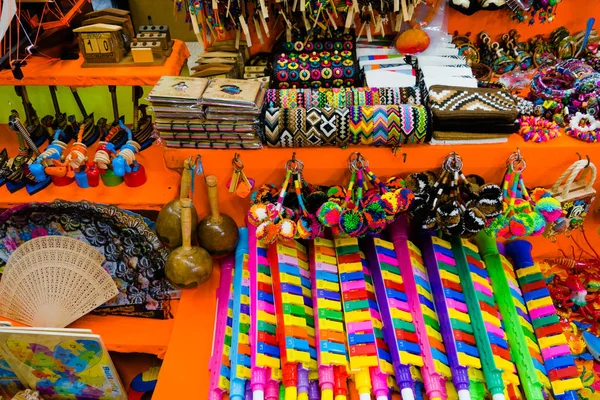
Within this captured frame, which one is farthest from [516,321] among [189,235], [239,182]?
[189,235]

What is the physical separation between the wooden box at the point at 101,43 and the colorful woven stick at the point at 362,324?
1201 mm

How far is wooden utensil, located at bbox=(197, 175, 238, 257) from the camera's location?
191 centimetres

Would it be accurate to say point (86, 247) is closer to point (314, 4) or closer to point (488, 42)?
point (314, 4)

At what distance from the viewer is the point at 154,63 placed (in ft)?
6.47

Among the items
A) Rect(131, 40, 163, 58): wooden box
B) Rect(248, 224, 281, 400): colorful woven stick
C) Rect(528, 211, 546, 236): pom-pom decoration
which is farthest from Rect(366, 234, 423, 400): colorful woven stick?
Rect(131, 40, 163, 58): wooden box

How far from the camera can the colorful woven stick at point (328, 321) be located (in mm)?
1548

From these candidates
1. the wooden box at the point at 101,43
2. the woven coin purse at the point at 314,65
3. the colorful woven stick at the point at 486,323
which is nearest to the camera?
the colorful woven stick at the point at 486,323

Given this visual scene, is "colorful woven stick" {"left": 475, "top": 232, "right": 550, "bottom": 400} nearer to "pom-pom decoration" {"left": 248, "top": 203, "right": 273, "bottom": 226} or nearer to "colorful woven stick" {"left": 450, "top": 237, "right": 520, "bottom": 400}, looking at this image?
"colorful woven stick" {"left": 450, "top": 237, "right": 520, "bottom": 400}

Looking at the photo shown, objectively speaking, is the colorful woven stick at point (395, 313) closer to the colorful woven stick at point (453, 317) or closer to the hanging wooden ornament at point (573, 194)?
the colorful woven stick at point (453, 317)

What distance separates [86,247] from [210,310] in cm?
54

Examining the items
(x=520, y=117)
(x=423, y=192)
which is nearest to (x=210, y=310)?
(x=423, y=192)

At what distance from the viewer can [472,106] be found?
1.76 m

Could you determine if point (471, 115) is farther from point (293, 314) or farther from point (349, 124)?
point (293, 314)

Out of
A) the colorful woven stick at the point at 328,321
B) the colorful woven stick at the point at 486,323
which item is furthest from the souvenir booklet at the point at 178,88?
the colorful woven stick at the point at 486,323
